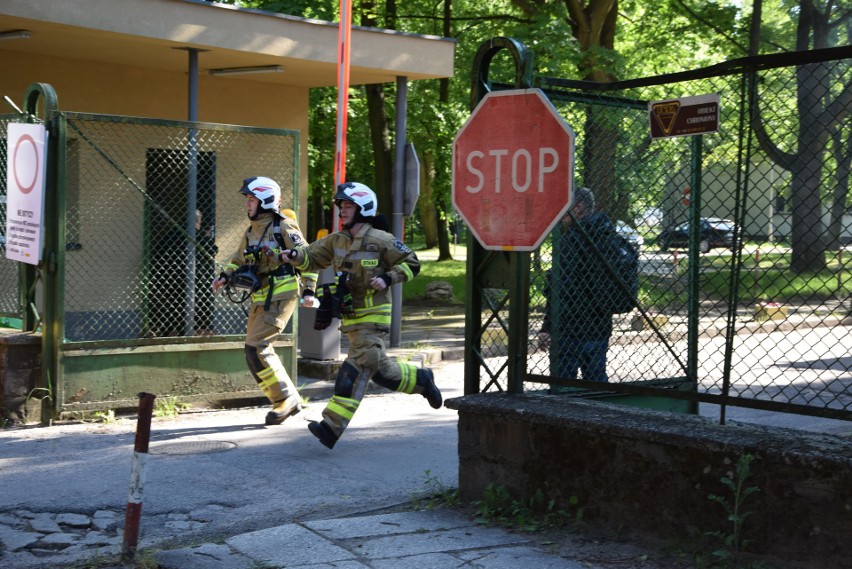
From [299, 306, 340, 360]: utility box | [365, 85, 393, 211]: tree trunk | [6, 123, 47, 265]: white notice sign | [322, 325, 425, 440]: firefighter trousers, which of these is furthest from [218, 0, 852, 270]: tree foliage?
[322, 325, 425, 440]: firefighter trousers

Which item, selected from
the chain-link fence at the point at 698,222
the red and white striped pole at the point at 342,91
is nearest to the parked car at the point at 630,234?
the chain-link fence at the point at 698,222

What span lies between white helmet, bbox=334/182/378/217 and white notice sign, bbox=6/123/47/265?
99.8 inches

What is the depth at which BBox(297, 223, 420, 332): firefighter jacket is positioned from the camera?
8289 millimetres

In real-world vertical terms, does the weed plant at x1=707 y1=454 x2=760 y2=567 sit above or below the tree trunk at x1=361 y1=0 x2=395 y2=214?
below

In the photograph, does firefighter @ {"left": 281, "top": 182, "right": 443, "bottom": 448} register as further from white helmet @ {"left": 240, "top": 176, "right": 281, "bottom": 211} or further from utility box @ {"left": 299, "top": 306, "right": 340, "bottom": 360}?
utility box @ {"left": 299, "top": 306, "right": 340, "bottom": 360}

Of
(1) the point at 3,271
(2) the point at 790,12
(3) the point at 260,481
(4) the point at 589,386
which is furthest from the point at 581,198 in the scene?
(2) the point at 790,12

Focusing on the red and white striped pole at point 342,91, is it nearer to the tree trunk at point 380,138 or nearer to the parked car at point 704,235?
the parked car at point 704,235

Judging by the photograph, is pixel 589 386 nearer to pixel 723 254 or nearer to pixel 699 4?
pixel 723 254

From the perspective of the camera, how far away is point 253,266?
914 centimetres

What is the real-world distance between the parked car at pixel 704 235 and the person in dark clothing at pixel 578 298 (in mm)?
423

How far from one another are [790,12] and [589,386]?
16.2 meters

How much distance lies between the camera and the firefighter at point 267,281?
9.06 meters

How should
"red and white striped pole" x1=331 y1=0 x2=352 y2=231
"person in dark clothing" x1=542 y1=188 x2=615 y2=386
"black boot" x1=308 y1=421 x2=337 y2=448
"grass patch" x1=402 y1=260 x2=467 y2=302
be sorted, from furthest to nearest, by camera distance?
1. "grass patch" x1=402 y1=260 x2=467 y2=302
2. "red and white striped pole" x1=331 y1=0 x2=352 y2=231
3. "black boot" x1=308 y1=421 x2=337 y2=448
4. "person in dark clothing" x1=542 y1=188 x2=615 y2=386

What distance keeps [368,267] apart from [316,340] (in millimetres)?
3603
